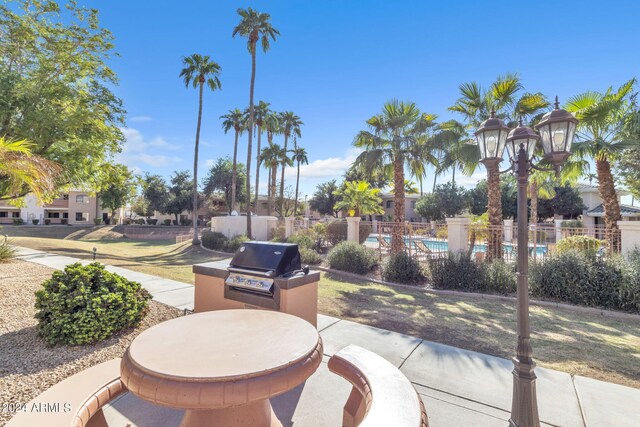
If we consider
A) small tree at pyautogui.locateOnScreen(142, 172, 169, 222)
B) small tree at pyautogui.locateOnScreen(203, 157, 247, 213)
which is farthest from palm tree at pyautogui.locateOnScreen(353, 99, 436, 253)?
small tree at pyautogui.locateOnScreen(142, 172, 169, 222)

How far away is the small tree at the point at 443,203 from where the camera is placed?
3103 centimetres

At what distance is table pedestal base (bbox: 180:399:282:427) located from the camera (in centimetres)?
173

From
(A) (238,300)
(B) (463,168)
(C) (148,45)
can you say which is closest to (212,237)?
(C) (148,45)

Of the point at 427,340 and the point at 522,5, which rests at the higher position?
the point at 522,5

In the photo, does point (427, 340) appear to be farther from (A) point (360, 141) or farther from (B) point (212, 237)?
(B) point (212, 237)

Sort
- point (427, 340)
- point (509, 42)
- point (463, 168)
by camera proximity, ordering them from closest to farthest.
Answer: point (427, 340), point (509, 42), point (463, 168)

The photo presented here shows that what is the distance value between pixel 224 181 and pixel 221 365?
41.9 metres

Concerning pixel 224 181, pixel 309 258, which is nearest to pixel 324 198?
pixel 224 181

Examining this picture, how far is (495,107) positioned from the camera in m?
9.99

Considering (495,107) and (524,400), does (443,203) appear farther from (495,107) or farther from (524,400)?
(524,400)

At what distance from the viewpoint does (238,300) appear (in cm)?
357

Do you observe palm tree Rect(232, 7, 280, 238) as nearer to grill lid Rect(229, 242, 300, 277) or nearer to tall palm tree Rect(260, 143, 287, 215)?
tall palm tree Rect(260, 143, 287, 215)

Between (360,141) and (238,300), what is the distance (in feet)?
32.3

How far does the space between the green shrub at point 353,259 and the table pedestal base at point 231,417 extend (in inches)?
347
